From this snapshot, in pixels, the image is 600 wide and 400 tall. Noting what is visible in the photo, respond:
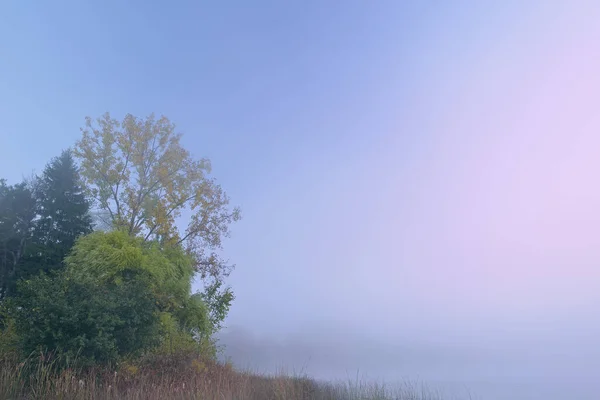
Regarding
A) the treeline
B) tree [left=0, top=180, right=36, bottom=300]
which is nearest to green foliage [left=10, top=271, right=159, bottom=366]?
the treeline

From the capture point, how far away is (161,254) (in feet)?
64.9

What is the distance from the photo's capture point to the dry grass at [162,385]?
392 inches

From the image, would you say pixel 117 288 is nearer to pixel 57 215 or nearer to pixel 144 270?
pixel 144 270

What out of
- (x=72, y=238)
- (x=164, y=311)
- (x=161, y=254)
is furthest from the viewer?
(x=72, y=238)

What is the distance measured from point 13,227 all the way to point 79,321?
18337 millimetres

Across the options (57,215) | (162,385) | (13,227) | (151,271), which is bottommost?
(162,385)

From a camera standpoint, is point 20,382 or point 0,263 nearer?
point 20,382

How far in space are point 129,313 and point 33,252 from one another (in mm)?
15083

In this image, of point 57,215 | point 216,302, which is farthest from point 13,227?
point 216,302

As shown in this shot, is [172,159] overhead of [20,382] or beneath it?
overhead

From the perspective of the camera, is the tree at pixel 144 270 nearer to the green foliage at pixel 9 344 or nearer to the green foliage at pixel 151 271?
the green foliage at pixel 151 271

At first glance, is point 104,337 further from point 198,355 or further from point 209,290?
point 209,290

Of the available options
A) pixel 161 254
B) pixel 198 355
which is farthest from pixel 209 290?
pixel 198 355

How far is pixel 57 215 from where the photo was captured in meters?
27.3
